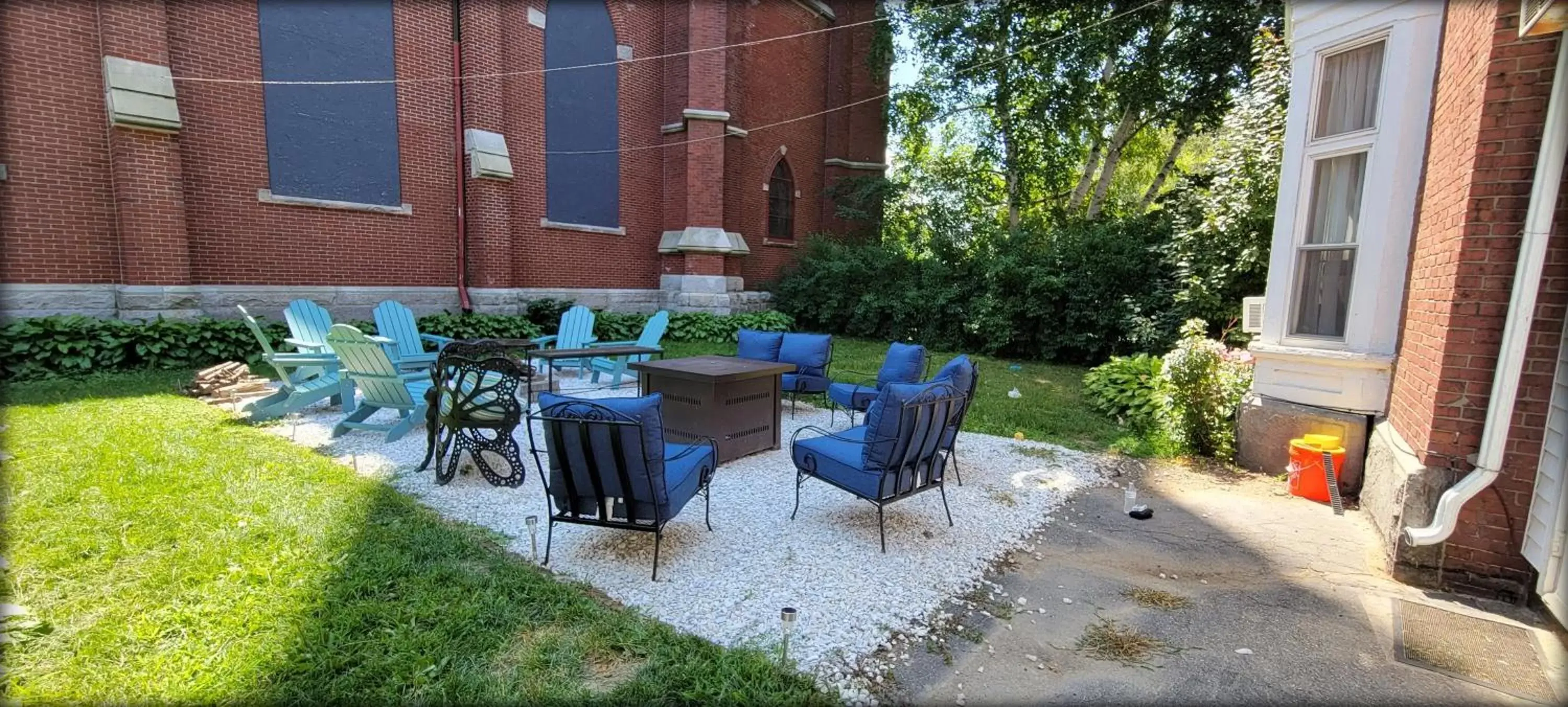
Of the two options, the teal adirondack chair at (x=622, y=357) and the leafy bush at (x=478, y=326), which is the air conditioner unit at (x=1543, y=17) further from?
the leafy bush at (x=478, y=326)

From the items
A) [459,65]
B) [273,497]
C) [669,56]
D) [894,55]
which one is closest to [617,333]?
[459,65]

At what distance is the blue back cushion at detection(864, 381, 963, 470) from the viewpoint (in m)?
3.71

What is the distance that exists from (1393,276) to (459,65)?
43.9ft

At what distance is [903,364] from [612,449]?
12.6 feet

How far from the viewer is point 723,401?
18.2ft

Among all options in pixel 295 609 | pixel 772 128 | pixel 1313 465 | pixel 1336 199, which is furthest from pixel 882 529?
pixel 772 128

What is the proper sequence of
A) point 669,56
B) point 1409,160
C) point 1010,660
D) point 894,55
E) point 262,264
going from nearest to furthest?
point 1010,660 → point 1409,160 → point 262,264 → point 669,56 → point 894,55

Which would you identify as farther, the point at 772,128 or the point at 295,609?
the point at 772,128

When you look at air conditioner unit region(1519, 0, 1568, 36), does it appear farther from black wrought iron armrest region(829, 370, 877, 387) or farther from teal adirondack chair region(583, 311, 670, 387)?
teal adirondack chair region(583, 311, 670, 387)

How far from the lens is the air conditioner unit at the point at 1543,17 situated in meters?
2.86

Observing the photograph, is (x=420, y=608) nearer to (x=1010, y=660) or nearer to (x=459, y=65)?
(x=1010, y=660)

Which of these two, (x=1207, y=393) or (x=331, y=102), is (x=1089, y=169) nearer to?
(x=1207, y=393)

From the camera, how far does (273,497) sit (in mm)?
4195

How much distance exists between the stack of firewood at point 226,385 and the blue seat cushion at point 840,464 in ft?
21.3
